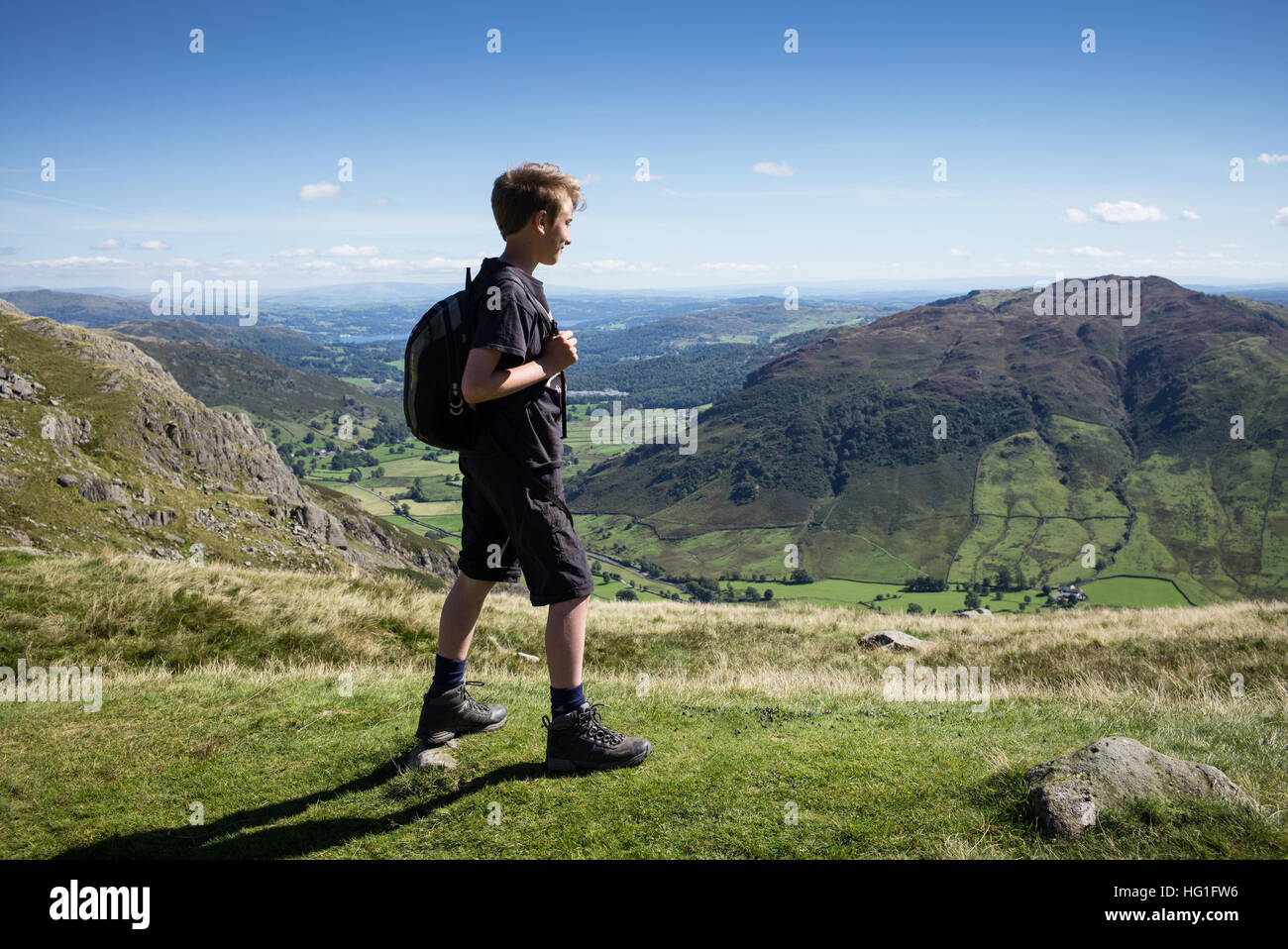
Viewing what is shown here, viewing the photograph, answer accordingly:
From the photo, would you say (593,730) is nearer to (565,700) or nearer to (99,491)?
(565,700)

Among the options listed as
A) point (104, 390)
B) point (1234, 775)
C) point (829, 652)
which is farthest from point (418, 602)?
point (104, 390)

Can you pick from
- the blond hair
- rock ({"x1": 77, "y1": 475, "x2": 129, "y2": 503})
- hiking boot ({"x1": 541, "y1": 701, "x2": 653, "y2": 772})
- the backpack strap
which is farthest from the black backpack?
rock ({"x1": 77, "y1": 475, "x2": 129, "y2": 503})

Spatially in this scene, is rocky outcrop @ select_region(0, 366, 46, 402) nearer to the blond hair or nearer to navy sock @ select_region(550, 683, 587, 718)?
the blond hair

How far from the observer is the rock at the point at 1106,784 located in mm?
4379

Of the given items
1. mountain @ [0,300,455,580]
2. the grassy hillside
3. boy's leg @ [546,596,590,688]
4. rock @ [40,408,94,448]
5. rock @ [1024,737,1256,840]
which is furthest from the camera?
rock @ [40,408,94,448]

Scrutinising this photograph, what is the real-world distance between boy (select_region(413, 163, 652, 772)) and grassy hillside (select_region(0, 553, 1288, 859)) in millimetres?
436

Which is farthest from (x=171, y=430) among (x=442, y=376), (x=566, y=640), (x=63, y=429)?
(x=566, y=640)

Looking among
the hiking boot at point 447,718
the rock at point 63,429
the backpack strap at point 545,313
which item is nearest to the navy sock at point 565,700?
the hiking boot at point 447,718

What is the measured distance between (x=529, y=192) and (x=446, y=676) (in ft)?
12.0

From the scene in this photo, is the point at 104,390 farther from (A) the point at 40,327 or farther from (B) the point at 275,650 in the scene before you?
(B) the point at 275,650

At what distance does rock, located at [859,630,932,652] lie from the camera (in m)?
14.7

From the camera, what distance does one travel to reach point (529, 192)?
526cm

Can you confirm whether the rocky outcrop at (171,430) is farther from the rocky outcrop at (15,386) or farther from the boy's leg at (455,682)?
the boy's leg at (455,682)
